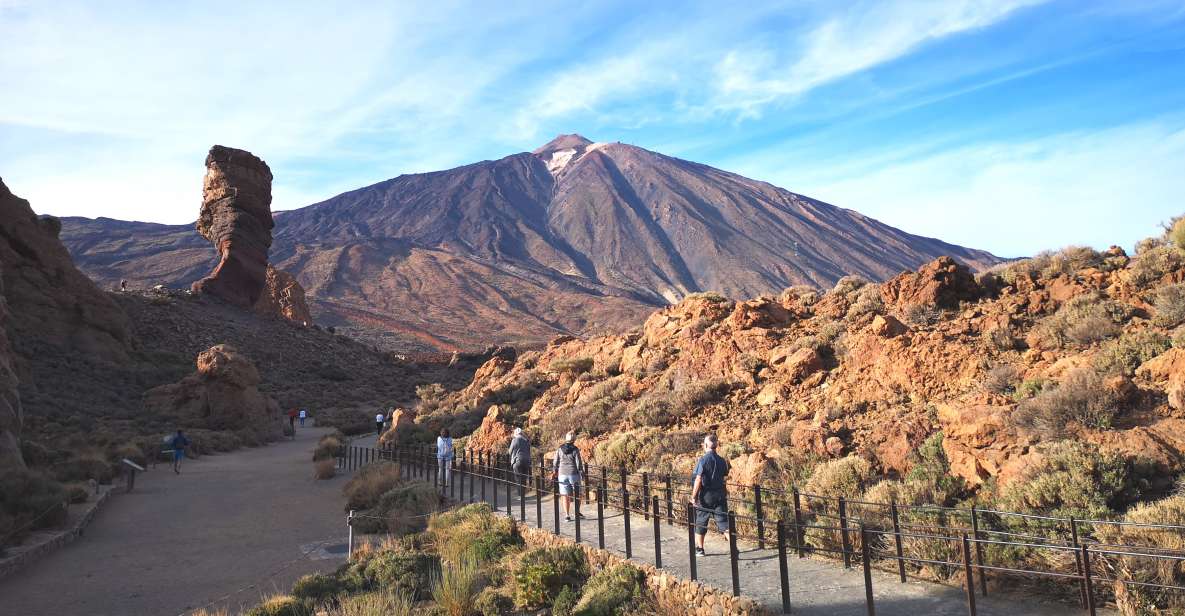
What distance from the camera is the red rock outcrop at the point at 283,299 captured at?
205 ft

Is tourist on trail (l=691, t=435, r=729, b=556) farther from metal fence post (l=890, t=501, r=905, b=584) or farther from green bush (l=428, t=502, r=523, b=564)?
green bush (l=428, t=502, r=523, b=564)

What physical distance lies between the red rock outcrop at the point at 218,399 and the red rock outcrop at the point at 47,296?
10.8m

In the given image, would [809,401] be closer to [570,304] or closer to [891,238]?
[570,304]

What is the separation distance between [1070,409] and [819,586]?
410 centimetres

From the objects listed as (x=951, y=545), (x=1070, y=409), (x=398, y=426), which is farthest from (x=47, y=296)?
(x=1070, y=409)

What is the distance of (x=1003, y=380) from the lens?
9906 millimetres

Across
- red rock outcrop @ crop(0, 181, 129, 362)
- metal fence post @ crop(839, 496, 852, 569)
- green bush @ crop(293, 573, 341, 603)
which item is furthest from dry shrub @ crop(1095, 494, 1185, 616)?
red rock outcrop @ crop(0, 181, 129, 362)

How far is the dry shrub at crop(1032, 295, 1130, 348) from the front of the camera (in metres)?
9.97

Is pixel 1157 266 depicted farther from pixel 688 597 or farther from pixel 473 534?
pixel 473 534

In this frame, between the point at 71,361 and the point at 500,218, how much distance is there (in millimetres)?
143121

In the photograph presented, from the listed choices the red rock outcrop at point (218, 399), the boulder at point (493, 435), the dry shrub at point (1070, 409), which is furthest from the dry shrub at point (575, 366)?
the red rock outcrop at point (218, 399)

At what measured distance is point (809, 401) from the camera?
490 inches

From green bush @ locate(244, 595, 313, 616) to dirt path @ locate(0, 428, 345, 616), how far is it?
1110mm

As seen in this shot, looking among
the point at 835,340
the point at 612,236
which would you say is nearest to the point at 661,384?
the point at 835,340
